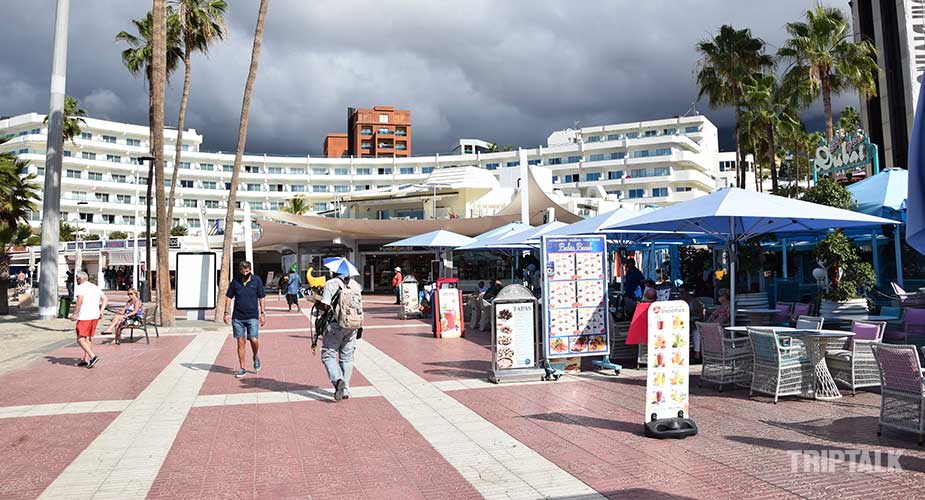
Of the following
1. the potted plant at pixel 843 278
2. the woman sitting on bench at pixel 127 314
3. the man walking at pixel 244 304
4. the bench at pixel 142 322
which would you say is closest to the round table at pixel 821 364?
the potted plant at pixel 843 278

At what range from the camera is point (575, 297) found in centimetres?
895

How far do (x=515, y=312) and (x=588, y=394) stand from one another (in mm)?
1611

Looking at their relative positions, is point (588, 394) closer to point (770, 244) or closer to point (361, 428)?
point (361, 428)

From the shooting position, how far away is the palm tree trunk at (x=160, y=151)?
16000 millimetres

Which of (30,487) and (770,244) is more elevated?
(770,244)

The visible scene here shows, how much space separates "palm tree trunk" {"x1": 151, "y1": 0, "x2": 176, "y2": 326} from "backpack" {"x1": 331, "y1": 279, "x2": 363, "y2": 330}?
34.6 ft

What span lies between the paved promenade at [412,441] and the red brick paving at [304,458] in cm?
2

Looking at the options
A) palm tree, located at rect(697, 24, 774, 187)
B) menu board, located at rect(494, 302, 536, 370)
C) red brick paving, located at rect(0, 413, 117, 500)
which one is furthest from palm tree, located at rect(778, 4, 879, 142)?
red brick paving, located at rect(0, 413, 117, 500)

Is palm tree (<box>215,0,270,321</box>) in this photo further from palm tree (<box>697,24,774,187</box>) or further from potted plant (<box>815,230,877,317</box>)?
palm tree (<box>697,24,774,187</box>)

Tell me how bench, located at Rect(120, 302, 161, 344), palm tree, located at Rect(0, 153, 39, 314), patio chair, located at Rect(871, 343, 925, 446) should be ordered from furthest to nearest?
1. palm tree, located at Rect(0, 153, 39, 314)
2. bench, located at Rect(120, 302, 161, 344)
3. patio chair, located at Rect(871, 343, 925, 446)

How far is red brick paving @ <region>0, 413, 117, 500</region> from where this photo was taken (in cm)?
457

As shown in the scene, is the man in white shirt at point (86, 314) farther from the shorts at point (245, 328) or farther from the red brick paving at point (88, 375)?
the shorts at point (245, 328)

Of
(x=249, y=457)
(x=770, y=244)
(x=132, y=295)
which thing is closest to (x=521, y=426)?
(x=249, y=457)

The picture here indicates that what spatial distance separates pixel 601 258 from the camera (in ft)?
29.8
